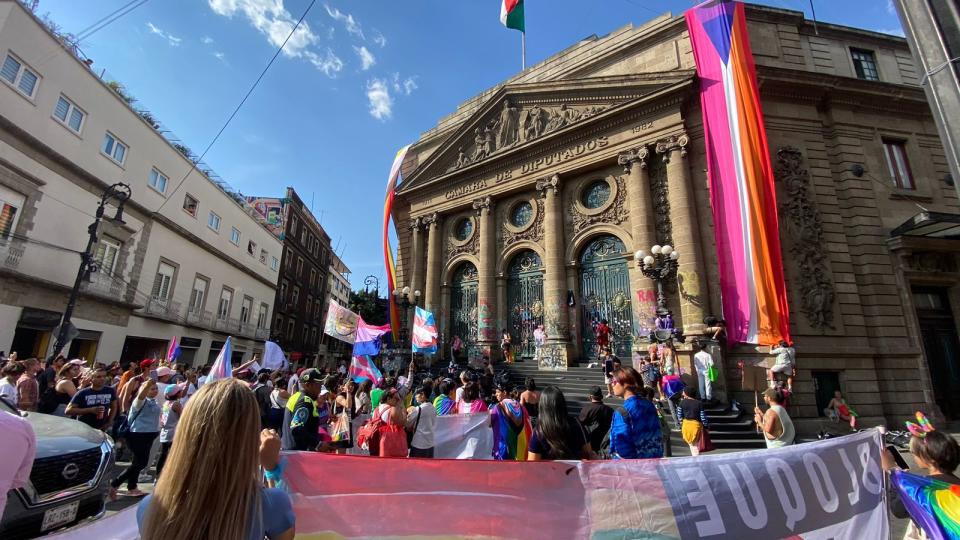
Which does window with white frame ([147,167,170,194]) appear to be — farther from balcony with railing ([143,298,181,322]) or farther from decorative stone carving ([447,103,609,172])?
decorative stone carving ([447,103,609,172])

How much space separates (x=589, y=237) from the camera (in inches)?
663

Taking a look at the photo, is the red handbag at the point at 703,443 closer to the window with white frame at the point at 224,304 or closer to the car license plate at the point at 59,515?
the car license plate at the point at 59,515

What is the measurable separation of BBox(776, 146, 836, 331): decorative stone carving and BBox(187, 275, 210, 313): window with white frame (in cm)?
3129

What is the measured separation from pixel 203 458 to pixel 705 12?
16.2 m

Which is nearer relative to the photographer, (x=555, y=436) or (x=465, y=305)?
(x=555, y=436)

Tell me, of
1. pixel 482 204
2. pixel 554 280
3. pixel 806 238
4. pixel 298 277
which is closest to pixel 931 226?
pixel 806 238

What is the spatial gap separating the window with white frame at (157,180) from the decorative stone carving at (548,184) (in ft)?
70.4

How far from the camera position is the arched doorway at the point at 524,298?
17719mm

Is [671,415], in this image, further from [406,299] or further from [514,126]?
[514,126]

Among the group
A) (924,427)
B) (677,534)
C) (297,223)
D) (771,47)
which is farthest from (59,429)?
(297,223)

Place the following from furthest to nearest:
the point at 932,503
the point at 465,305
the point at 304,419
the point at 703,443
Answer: the point at 465,305, the point at 703,443, the point at 304,419, the point at 932,503

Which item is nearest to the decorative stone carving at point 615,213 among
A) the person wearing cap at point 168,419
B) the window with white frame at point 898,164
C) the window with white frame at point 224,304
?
the window with white frame at point 898,164

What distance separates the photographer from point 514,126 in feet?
64.3

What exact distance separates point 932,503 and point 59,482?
707cm
